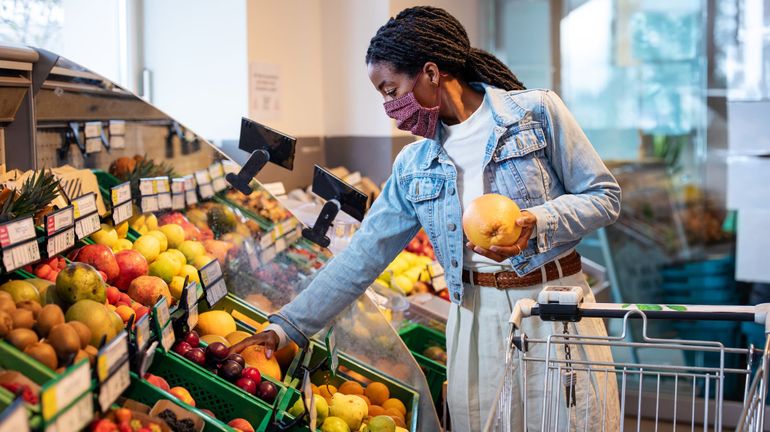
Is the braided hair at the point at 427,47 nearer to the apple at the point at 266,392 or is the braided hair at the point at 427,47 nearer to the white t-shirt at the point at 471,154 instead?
the white t-shirt at the point at 471,154

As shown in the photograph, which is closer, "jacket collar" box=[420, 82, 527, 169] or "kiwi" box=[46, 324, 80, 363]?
"kiwi" box=[46, 324, 80, 363]

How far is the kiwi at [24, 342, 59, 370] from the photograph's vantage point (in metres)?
1.49

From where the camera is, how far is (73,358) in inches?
58.5

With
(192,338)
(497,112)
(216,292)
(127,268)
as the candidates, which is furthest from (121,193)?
(497,112)

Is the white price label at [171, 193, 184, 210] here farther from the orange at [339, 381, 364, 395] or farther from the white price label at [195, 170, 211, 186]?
the orange at [339, 381, 364, 395]

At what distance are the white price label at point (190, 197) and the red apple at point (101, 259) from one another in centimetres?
47

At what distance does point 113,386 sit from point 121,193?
1012mm

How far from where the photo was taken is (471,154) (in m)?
2.27

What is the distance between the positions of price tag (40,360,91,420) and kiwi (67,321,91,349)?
0.27 m

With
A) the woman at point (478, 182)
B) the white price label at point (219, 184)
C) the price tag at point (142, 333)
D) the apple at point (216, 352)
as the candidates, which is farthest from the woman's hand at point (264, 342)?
the white price label at point (219, 184)

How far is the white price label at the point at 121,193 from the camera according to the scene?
2357mm

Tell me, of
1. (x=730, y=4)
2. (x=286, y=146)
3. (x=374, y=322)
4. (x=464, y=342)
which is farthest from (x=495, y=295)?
(x=730, y=4)

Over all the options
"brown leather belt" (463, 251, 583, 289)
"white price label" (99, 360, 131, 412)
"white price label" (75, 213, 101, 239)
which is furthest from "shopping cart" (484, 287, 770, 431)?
"white price label" (75, 213, 101, 239)

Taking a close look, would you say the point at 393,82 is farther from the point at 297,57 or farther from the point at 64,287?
the point at 297,57
